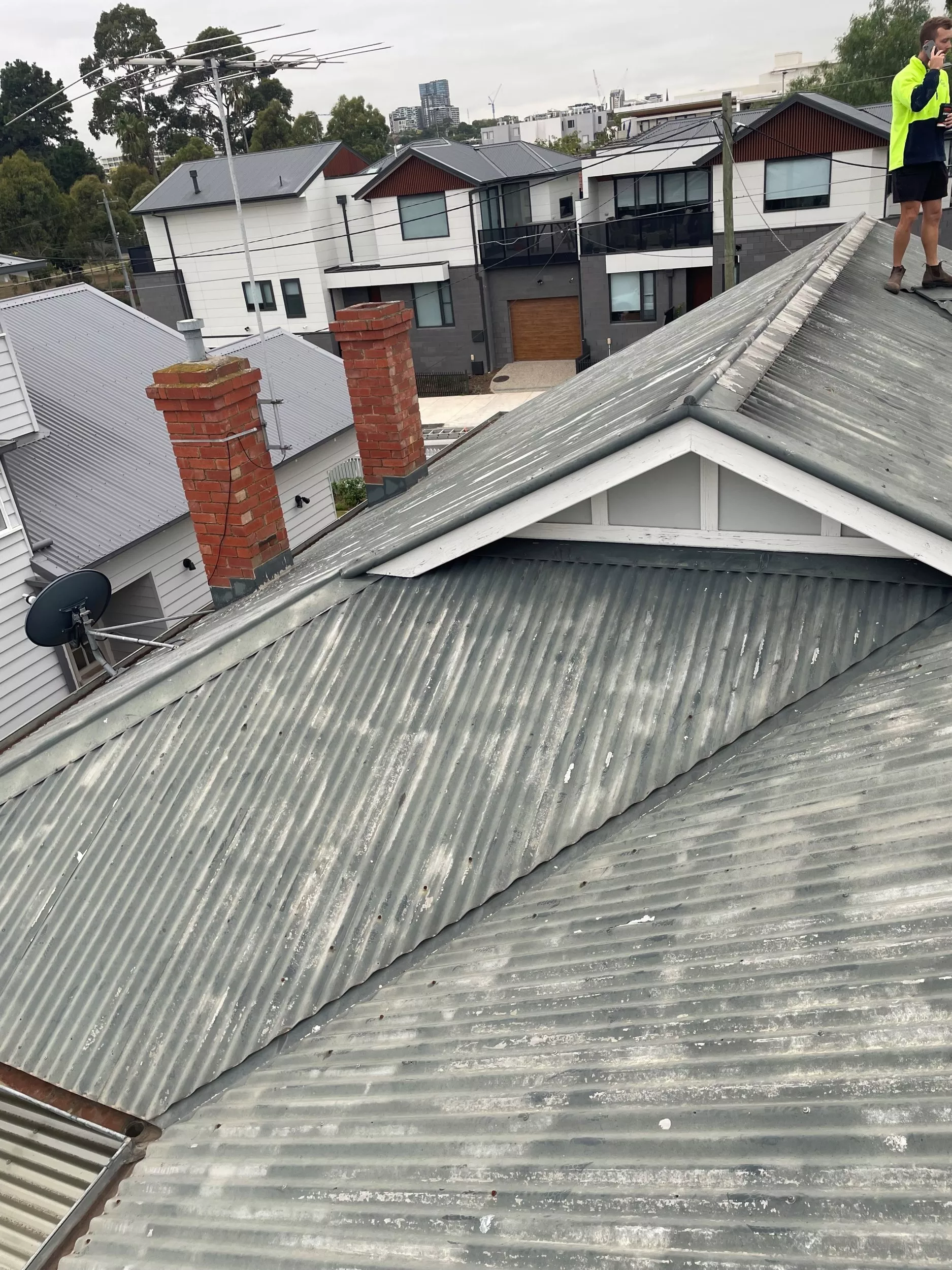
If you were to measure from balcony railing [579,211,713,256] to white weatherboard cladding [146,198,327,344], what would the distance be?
10639mm

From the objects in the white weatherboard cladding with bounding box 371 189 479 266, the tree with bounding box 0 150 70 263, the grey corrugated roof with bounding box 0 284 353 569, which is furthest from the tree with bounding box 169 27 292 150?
the grey corrugated roof with bounding box 0 284 353 569

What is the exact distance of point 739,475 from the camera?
5141mm

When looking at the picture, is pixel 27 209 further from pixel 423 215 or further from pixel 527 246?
pixel 527 246

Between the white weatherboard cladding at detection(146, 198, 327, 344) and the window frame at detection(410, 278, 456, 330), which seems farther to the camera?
the white weatherboard cladding at detection(146, 198, 327, 344)

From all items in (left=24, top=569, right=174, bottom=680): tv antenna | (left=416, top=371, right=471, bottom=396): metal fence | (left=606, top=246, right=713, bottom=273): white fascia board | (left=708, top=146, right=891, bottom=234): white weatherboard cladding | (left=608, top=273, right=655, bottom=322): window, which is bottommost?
(left=416, top=371, right=471, bottom=396): metal fence

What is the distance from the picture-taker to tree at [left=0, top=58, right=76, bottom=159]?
63.2m

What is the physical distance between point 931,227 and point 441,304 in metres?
25.5

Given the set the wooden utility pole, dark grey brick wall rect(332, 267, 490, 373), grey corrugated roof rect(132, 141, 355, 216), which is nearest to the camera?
the wooden utility pole

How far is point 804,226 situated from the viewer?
27.9m

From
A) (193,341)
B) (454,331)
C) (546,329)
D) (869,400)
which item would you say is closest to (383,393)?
(193,341)

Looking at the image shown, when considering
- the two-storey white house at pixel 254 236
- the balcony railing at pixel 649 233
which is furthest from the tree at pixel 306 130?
the balcony railing at pixel 649 233

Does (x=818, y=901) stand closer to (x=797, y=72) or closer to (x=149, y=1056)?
(x=149, y=1056)

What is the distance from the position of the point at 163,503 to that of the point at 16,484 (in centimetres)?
193

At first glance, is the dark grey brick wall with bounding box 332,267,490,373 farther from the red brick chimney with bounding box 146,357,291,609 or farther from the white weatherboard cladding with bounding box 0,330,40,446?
the red brick chimney with bounding box 146,357,291,609
